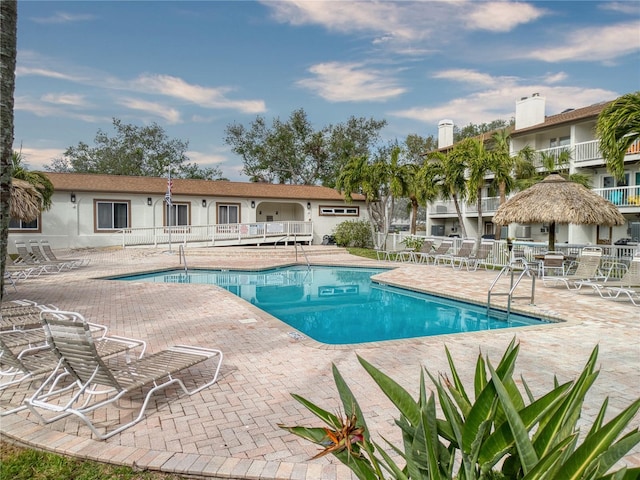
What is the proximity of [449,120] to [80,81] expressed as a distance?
25799 millimetres

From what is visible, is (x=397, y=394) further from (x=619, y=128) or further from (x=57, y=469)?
(x=619, y=128)

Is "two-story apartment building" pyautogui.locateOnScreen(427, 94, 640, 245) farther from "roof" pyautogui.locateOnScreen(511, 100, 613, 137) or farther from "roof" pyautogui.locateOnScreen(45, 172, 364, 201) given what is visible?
"roof" pyautogui.locateOnScreen(45, 172, 364, 201)

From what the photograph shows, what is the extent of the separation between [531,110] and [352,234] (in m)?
14.2

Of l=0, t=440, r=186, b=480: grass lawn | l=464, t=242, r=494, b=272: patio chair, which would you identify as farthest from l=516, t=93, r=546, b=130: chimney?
l=0, t=440, r=186, b=480: grass lawn

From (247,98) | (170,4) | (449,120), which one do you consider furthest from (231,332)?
(449,120)

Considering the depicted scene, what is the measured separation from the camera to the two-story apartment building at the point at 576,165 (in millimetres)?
21922

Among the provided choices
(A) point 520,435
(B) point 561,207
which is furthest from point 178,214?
(A) point 520,435

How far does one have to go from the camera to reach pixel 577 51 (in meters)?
16.9

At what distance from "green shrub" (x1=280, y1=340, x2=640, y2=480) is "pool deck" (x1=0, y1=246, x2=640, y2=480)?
166 cm

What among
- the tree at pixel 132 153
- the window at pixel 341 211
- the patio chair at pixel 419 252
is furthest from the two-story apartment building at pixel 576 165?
the tree at pixel 132 153

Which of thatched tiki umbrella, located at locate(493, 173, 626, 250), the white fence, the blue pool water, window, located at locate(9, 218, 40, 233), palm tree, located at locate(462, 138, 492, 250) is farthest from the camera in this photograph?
the white fence

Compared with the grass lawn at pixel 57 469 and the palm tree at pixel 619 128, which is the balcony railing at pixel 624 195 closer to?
the palm tree at pixel 619 128

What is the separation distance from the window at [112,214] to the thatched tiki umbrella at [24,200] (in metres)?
11.1

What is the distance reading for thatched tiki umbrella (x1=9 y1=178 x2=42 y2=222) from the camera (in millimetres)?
11484
